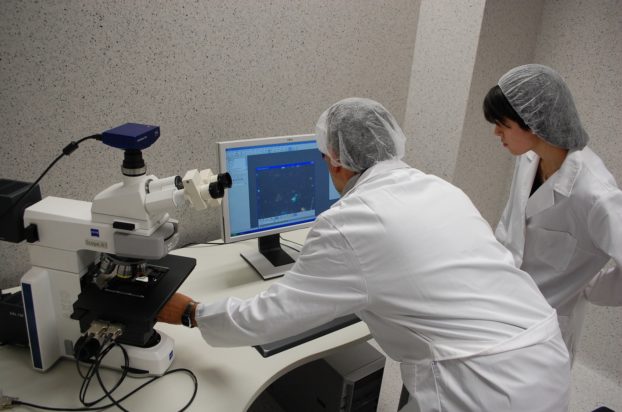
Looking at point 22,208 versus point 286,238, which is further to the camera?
point 286,238

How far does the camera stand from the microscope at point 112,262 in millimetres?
939

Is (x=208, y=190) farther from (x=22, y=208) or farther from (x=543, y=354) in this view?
(x=543, y=354)

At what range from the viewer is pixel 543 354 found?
101 cm

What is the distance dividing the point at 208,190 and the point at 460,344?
65cm

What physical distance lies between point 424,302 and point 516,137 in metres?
0.78

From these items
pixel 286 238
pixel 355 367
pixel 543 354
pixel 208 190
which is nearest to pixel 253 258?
pixel 286 238

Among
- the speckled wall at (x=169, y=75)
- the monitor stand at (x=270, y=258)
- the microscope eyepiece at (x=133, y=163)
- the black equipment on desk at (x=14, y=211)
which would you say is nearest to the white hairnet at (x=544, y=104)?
the speckled wall at (x=169, y=75)

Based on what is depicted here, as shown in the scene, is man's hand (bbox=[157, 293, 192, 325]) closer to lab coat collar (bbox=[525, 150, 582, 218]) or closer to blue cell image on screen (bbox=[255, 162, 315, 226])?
blue cell image on screen (bbox=[255, 162, 315, 226])

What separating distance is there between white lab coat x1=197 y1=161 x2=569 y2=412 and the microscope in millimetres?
196

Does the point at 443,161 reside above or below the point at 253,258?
above

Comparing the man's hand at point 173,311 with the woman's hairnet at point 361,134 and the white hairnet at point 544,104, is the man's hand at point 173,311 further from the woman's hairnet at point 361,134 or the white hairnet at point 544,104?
the white hairnet at point 544,104

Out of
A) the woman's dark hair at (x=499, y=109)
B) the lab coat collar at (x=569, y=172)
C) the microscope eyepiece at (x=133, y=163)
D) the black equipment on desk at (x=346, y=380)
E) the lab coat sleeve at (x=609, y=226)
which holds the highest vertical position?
the woman's dark hair at (x=499, y=109)

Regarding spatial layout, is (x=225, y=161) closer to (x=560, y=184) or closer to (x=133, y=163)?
(x=133, y=163)

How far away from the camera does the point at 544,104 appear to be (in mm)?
1372
